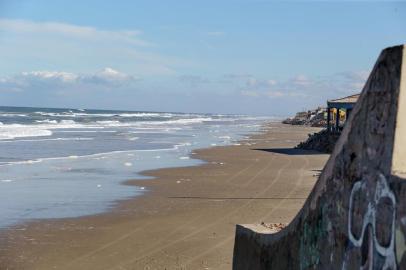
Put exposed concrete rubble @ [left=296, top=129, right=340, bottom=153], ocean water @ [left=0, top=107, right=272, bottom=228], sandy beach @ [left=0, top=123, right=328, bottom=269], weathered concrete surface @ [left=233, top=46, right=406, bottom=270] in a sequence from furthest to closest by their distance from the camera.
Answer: exposed concrete rubble @ [left=296, top=129, right=340, bottom=153]
ocean water @ [left=0, top=107, right=272, bottom=228]
sandy beach @ [left=0, top=123, right=328, bottom=269]
weathered concrete surface @ [left=233, top=46, right=406, bottom=270]

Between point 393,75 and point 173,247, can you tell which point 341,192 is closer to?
point 393,75

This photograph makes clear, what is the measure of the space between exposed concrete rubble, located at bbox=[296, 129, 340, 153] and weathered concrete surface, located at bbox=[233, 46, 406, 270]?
2374 cm

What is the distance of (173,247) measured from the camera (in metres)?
9.64

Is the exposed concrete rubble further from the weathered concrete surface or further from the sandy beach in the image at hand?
the weathered concrete surface

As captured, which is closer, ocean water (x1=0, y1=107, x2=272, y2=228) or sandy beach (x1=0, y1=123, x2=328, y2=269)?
sandy beach (x1=0, y1=123, x2=328, y2=269)

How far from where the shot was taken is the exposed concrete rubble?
28.4 metres

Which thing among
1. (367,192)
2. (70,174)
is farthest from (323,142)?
(367,192)

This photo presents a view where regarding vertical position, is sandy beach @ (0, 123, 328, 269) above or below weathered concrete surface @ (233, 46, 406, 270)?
below

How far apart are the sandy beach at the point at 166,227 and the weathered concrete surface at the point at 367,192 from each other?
393 cm

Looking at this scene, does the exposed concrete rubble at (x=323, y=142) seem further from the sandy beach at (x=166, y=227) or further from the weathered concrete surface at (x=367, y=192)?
the weathered concrete surface at (x=367, y=192)

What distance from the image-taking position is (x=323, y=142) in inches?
1160

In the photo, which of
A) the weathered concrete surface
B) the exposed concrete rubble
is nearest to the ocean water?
the exposed concrete rubble

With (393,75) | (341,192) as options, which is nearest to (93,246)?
(341,192)

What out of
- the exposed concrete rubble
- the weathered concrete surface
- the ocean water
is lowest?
the ocean water
